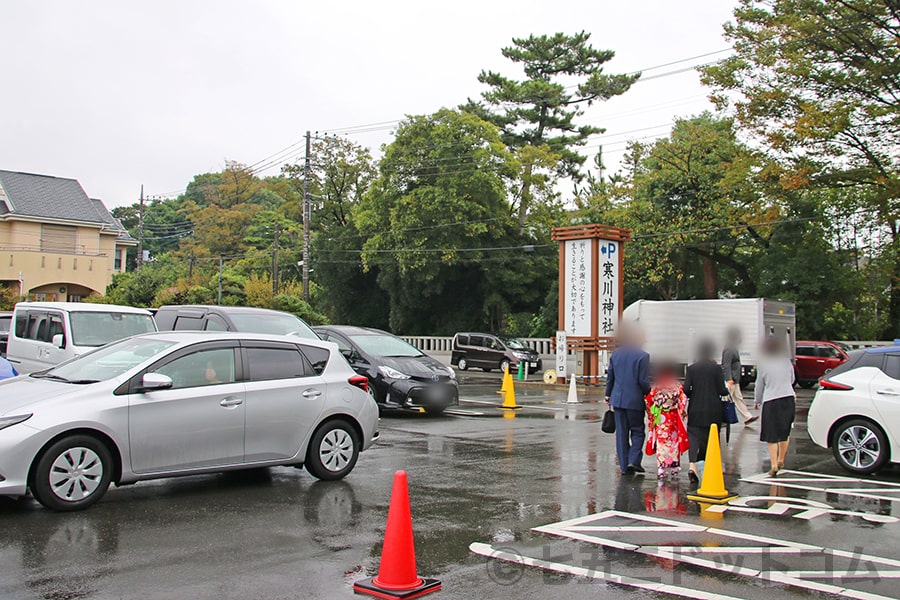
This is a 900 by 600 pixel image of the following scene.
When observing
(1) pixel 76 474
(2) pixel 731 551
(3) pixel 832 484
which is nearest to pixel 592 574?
(2) pixel 731 551

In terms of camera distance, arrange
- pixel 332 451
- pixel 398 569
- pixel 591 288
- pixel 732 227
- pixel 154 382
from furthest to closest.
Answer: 1. pixel 732 227
2. pixel 591 288
3. pixel 332 451
4. pixel 154 382
5. pixel 398 569

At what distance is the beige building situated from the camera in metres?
46.8

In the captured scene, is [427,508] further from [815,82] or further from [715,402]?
[815,82]

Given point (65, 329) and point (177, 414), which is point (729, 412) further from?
point (65, 329)

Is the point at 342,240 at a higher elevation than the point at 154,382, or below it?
higher

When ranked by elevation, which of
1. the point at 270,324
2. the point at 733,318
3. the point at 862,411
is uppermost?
the point at 733,318

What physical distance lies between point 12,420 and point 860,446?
9.56 meters

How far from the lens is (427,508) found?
786 centimetres

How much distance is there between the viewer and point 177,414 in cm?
796

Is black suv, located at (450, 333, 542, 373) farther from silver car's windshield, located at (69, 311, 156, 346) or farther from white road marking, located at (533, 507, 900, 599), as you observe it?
white road marking, located at (533, 507, 900, 599)

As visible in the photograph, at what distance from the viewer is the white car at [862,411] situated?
32.8 feet

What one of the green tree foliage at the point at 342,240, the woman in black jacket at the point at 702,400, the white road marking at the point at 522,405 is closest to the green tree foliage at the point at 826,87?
the white road marking at the point at 522,405

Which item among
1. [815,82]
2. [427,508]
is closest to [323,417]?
[427,508]

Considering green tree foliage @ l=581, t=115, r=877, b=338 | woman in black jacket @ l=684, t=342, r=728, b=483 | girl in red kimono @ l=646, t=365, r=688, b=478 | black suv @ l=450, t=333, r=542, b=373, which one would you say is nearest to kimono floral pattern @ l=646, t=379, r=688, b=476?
girl in red kimono @ l=646, t=365, r=688, b=478
